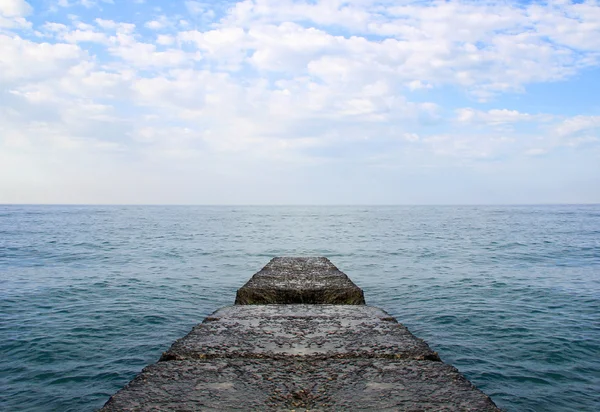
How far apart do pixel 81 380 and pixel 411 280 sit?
9.61m

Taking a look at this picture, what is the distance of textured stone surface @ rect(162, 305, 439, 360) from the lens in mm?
3317

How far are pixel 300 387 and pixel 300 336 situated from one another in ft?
3.32

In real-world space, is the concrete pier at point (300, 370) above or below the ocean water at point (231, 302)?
above

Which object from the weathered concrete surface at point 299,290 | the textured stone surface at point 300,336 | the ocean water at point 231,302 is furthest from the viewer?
the weathered concrete surface at point 299,290

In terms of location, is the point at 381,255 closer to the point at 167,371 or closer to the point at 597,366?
the point at 597,366

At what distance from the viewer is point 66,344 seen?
7.00m

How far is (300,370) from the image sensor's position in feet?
9.71

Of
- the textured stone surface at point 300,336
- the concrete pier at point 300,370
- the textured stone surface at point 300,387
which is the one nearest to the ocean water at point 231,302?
the textured stone surface at point 300,336

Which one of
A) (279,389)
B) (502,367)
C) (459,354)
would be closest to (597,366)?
(502,367)

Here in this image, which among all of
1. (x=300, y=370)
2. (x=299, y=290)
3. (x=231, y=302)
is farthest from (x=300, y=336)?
(x=231, y=302)

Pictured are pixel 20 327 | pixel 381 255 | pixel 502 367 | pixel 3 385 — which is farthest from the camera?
pixel 381 255

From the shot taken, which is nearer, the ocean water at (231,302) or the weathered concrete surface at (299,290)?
the ocean water at (231,302)

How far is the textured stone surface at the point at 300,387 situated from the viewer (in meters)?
2.46

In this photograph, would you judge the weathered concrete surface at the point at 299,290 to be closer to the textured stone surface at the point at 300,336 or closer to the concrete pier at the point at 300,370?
the textured stone surface at the point at 300,336
